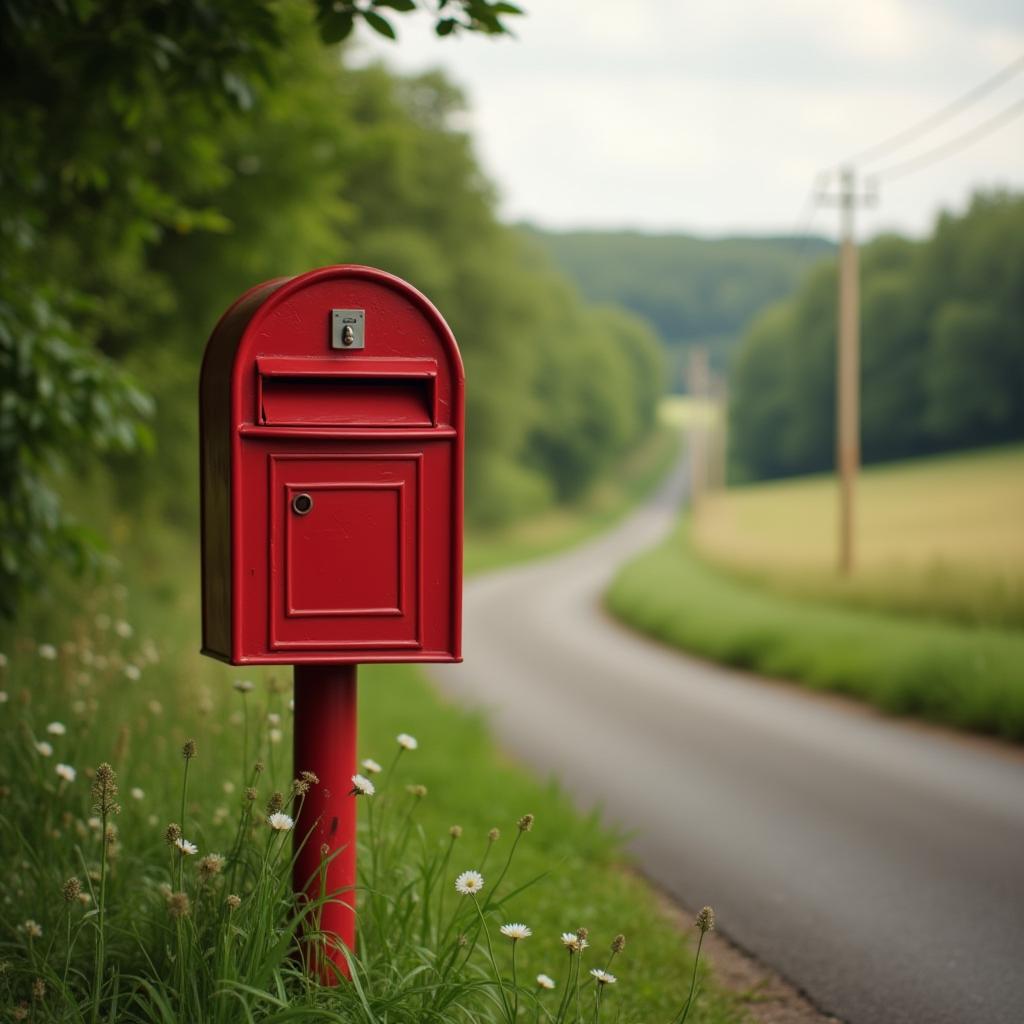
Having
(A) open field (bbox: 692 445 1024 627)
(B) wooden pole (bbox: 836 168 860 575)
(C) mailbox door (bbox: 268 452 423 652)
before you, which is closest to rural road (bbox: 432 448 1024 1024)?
(C) mailbox door (bbox: 268 452 423 652)

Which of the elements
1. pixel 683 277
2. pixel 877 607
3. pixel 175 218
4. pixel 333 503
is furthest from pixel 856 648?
pixel 683 277

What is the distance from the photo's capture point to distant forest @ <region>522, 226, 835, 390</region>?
5974 inches

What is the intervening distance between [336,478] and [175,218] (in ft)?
15.7

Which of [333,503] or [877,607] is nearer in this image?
[333,503]

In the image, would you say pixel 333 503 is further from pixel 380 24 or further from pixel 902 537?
pixel 902 537

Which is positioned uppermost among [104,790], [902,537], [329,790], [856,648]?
[104,790]

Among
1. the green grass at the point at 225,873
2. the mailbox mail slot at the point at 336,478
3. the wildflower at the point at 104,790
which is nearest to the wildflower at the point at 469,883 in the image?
the green grass at the point at 225,873

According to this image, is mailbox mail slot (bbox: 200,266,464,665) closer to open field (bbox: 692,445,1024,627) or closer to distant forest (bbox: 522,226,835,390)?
open field (bbox: 692,445,1024,627)

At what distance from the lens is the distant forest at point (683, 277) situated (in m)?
152

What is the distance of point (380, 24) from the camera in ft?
14.0

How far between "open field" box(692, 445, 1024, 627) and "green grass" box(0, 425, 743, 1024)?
9.17m

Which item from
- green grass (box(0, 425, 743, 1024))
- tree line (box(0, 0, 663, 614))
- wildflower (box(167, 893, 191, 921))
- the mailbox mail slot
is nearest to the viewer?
wildflower (box(167, 893, 191, 921))

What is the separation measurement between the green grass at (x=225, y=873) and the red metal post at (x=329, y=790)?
0.28ft

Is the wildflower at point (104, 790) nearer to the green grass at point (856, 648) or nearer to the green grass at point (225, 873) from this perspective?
the green grass at point (225, 873)
